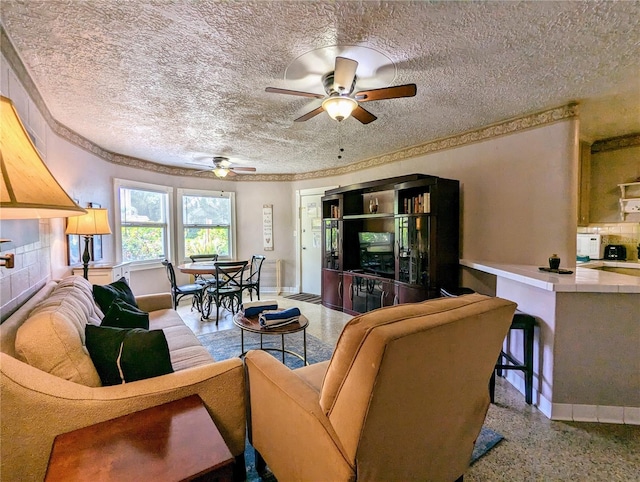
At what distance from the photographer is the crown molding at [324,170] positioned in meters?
2.12

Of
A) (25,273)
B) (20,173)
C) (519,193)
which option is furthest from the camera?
(519,193)

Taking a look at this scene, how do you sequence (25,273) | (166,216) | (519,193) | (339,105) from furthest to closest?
(166,216)
(519,193)
(339,105)
(25,273)

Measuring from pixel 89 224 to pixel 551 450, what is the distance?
412 centimetres

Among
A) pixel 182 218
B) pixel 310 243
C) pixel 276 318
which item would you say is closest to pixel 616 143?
pixel 310 243

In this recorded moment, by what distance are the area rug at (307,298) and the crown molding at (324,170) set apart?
233 cm

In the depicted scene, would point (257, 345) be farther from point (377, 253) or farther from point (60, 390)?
point (60, 390)

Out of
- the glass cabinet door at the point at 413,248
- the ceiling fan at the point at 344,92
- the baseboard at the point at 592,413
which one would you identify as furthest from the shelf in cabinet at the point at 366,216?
the baseboard at the point at 592,413

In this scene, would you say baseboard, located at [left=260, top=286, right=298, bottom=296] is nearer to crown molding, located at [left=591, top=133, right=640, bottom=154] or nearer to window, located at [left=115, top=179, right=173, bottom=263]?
window, located at [left=115, top=179, right=173, bottom=263]

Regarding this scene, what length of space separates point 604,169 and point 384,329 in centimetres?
499

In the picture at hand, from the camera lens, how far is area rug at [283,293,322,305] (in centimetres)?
535

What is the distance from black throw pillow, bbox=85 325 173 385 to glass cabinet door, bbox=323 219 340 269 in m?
3.51

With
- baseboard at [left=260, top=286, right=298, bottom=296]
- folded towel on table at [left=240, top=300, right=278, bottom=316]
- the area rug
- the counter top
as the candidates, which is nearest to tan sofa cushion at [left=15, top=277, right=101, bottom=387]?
folded towel on table at [left=240, top=300, right=278, bottom=316]

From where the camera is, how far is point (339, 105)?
213 centimetres

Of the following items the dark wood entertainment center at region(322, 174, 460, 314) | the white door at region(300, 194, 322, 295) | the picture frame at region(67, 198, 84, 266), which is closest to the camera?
the picture frame at region(67, 198, 84, 266)
